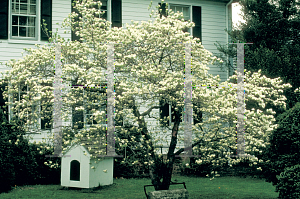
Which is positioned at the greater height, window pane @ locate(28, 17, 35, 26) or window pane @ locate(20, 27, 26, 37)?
window pane @ locate(28, 17, 35, 26)

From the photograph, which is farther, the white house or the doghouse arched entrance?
the white house

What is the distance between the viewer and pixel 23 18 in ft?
39.0

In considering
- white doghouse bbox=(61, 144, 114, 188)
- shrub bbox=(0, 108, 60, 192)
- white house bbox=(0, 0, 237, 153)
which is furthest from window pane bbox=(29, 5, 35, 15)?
white doghouse bbox=(61, 144, 114, 188)

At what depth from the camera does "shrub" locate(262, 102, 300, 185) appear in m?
5.93

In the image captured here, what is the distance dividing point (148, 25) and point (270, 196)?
4987 millimetres

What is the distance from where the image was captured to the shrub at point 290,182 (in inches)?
218

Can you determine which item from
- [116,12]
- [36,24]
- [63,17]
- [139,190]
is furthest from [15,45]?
[139,190]

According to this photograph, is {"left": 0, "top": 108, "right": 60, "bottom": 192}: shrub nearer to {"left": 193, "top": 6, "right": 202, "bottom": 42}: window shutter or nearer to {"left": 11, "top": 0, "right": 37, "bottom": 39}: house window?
{"left": 11, "top": 0, "right": 37, "bottom": 39}: house window

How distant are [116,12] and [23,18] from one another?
3452 millimetres

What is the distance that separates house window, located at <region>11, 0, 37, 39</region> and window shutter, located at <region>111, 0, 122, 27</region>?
113 inches

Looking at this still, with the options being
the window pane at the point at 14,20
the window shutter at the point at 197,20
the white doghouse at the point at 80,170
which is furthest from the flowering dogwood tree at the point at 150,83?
the window shutter at the point at 197,20

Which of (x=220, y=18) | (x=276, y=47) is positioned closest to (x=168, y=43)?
(x=276, y=47)

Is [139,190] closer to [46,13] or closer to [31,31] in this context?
[31,31]

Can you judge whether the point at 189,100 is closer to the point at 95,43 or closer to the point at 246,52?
the point at 95,43
